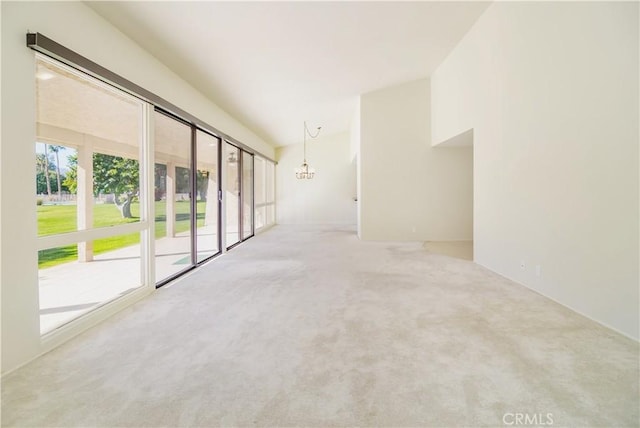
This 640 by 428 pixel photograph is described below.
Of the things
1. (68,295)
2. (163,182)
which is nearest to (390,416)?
(68,295)

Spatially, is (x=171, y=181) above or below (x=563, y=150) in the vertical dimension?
below

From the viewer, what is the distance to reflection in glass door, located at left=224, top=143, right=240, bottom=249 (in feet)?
23.9

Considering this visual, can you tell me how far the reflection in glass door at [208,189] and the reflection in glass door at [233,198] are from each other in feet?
2.84

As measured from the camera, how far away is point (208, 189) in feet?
19.5

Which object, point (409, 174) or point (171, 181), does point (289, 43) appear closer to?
point (171, 181)

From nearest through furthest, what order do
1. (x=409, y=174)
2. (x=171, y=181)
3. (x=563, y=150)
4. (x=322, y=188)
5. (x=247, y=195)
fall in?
1. (x=563, y=150)
2. (x=171, y=181)
3. (x=409, y=174)
4. (x=247, y=195)
5. (x=322, y=188)

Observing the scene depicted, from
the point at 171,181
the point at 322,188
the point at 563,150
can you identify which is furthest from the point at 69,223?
the point at 322,188

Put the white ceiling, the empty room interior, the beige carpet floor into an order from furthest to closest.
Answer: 1. the white ceiling
2. the empty room interior
3. the beige carpet floor

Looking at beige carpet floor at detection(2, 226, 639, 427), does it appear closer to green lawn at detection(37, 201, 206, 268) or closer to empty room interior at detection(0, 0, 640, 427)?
empty room interior at detection(0, 0, 640, 427)

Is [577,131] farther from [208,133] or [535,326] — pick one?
[208,133]

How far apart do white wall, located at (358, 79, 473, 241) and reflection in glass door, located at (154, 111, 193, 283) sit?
430 centimetres

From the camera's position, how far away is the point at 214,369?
2.02 metres

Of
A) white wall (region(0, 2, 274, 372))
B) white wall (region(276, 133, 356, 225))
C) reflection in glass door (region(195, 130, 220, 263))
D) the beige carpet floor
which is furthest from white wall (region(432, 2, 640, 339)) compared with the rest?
white wall (region(276, 133, 356, 225))

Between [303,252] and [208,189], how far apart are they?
2282 millimetres
